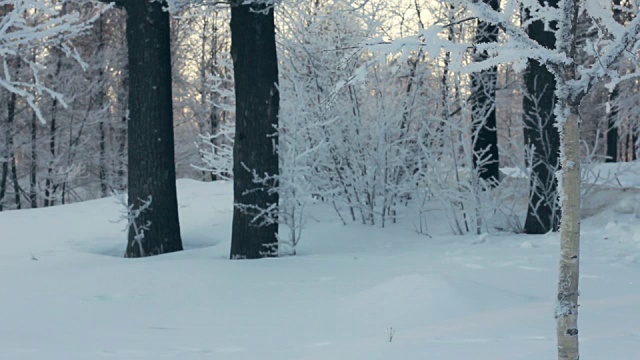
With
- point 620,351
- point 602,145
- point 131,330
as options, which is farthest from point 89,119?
point 602,145

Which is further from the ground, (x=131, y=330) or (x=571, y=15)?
(x=571, y=15)

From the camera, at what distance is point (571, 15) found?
3.14 meters

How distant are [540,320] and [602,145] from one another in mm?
33813

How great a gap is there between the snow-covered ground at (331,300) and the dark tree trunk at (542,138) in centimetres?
58

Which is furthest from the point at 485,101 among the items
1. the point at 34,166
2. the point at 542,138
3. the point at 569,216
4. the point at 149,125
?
the point at 34,166

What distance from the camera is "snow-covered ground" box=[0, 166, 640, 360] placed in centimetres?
402

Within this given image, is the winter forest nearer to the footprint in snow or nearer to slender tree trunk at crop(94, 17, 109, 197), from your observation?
the footprint in snow

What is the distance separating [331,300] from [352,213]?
191 inches

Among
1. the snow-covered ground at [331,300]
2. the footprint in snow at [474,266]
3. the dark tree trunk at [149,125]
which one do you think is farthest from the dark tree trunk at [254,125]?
the footprint in snow at [474,266]

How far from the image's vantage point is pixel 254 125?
7.62m

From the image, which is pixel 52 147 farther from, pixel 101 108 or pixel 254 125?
pixel 254 125

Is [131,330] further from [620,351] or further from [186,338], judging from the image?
[620,351]

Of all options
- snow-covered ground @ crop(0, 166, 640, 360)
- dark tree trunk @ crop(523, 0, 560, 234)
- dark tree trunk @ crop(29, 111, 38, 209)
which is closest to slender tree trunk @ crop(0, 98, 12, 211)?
dark tree trunk @ crop(29, 111, 38, 209)

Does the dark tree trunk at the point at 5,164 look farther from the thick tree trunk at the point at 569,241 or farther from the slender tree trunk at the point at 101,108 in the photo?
the thick tree trunk at the point at 569,241
